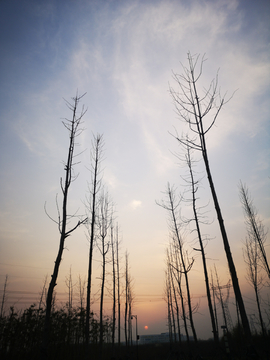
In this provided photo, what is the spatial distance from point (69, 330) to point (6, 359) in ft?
18.9

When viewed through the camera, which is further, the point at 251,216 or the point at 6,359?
the point at 251,216

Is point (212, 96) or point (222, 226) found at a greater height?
point (212, 96)

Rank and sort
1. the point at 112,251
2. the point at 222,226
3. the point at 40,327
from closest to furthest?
the point at 222,226 < the point at 40,327 < the point at 112,251

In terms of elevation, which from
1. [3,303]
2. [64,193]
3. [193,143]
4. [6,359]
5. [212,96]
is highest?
[212,96]

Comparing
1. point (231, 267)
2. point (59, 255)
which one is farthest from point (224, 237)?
point (59, 255)

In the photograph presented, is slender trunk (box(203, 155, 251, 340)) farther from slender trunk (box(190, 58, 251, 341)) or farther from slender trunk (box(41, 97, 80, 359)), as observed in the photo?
slender trunk (box(41, 97, 80, 359))

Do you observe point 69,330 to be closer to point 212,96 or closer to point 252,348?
point 252,348

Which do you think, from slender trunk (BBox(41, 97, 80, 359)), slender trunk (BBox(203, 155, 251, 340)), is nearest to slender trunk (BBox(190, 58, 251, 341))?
slender trunk (BBox(203, 155, 251, 340))

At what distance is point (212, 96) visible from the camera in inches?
239

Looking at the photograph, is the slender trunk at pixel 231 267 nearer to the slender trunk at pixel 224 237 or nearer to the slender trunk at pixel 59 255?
the slender trunk at pixel 224 237

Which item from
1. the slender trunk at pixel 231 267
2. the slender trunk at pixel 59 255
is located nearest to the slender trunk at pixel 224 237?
the slender trunk at pixel 231 267

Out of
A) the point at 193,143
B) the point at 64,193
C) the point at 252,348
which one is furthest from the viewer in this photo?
the point at 64,193

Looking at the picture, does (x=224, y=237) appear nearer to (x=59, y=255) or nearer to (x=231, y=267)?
(x=231, y=267)

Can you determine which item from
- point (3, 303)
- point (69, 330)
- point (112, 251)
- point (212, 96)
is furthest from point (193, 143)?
point (3, 303)
